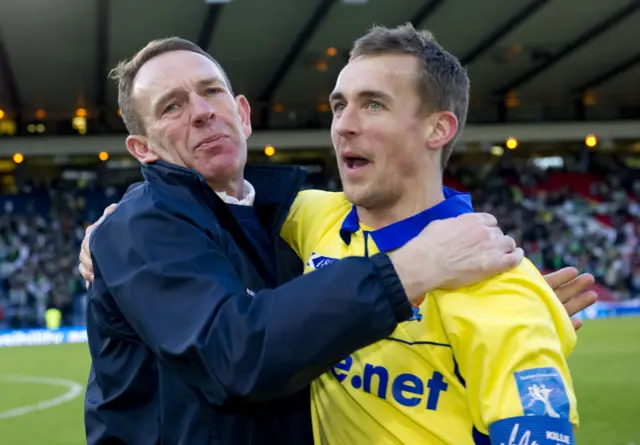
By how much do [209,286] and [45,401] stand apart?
933 centimetres

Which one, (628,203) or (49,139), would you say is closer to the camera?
(49,139)

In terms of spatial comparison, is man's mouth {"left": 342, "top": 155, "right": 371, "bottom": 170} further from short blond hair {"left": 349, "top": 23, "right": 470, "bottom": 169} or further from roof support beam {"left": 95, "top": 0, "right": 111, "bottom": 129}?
roof support beam {"left": 95, "top": 0, "right": 111, "bottom": 129}

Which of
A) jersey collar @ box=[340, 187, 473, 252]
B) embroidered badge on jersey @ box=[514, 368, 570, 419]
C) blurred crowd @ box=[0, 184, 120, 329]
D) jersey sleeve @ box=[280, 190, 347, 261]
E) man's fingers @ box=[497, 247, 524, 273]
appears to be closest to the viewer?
embroidered badge on jersey @ box=[514, 368, 570, 419]

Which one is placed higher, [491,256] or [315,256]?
[491,256]

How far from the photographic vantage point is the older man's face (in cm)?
263

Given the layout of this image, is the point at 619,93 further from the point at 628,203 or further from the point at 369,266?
the point at 369,266

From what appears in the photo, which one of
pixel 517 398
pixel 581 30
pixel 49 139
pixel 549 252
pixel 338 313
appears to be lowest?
pixel 549 252

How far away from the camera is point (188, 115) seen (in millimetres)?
2654

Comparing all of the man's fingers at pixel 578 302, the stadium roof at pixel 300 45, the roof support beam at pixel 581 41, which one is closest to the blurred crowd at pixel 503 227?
the stadium roof at pixel 300 45

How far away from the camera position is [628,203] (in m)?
30.9

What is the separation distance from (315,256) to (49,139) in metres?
27.9

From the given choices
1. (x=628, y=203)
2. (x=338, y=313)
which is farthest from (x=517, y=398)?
(x=628, y=203)

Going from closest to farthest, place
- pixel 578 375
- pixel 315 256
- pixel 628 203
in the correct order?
pixel 315 256 < pixel 578 375 < pixel 628 203

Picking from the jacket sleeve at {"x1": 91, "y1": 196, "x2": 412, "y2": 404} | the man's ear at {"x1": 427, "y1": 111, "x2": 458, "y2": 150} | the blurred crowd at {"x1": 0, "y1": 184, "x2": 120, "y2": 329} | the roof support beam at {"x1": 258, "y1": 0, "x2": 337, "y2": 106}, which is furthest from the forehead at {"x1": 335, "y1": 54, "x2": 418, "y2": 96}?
the blurred crowd at {"x1": 0, "y1": 184, "x2": 120, "y2": 329}
